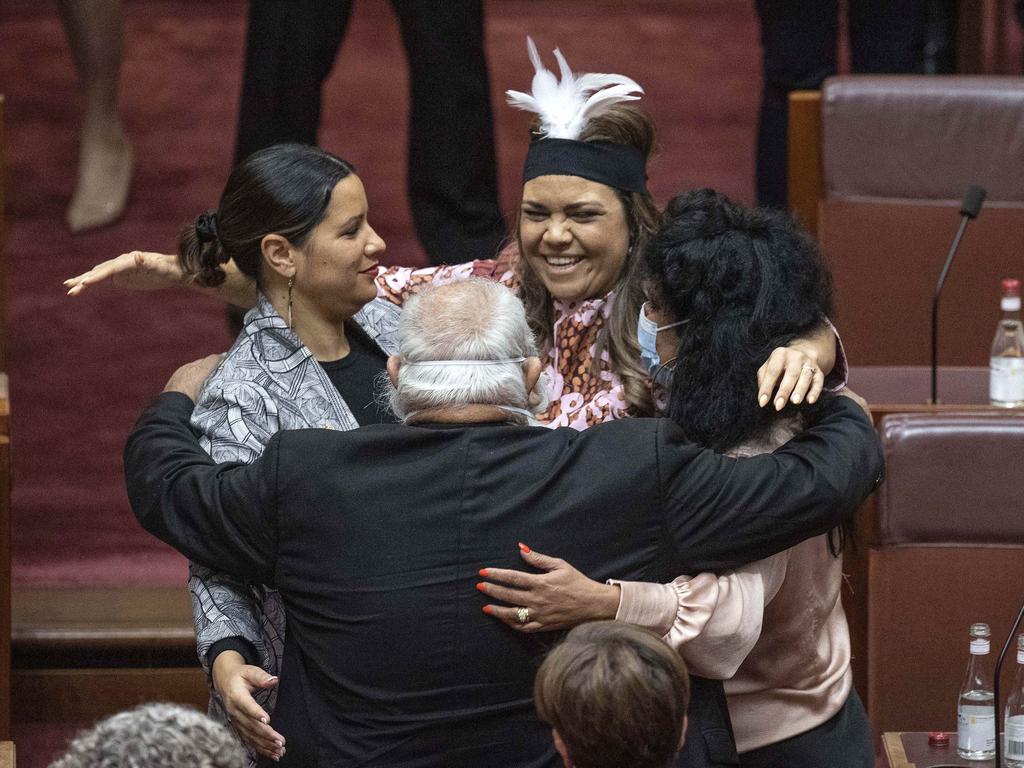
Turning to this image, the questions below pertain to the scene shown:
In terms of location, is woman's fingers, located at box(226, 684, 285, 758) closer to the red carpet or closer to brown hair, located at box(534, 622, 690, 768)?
brown hair, located at box(534, 622, 690, 768)

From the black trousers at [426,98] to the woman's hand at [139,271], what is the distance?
5.83ft

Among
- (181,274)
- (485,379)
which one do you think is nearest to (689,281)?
(485,379)

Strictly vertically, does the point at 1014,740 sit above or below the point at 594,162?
below

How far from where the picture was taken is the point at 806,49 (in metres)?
4.43

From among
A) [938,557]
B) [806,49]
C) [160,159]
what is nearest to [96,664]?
[938,557]

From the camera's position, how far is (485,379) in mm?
1971

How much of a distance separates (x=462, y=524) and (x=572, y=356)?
83cm

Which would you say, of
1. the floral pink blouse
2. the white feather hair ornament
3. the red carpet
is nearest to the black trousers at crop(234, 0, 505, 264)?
the red carpet

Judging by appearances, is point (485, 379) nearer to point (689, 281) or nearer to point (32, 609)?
point (689, 281)

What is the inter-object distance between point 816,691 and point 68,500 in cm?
234

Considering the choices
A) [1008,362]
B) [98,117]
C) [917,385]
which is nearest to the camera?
[1008,362]

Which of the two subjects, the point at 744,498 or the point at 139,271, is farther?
the point at 139,271

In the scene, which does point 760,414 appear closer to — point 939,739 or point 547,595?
point 547,595

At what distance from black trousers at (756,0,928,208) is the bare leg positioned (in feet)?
6.22
